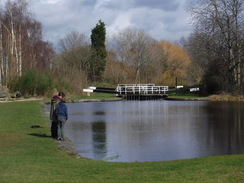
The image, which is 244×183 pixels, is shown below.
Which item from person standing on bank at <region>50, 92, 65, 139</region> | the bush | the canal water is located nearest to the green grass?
the canal water

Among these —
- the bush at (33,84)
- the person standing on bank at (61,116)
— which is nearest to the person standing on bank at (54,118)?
the person standing on bank at (61,116)

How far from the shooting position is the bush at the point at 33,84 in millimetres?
41500

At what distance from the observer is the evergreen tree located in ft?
222

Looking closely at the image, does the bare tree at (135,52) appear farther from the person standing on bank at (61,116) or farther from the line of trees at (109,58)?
the person standing on bank at (61,116)

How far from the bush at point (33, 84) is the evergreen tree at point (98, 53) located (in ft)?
82.6

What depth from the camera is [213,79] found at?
44625 mm

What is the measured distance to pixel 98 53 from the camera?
68.0 metres

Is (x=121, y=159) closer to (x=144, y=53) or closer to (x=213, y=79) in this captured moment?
(x=213, y=79)

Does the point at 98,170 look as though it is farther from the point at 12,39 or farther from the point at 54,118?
the point at 12,39

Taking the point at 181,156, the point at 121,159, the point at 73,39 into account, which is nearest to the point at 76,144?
the point at 121,159

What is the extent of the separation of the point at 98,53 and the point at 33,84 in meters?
27.3

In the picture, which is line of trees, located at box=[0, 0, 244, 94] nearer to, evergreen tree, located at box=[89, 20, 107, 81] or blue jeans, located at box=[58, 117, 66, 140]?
evergreen tree, located at box=[89, 20, 107, 81]

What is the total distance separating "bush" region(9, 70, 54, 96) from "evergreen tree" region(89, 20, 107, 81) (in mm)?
25188

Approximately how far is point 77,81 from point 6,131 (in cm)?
3263
